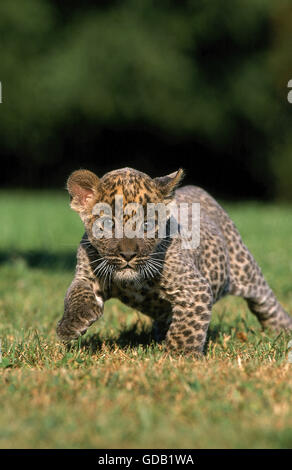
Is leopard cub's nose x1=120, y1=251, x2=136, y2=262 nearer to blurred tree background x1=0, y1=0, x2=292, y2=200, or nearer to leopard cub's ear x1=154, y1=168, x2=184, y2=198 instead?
leopard cub's ear x1=154, y1=168, x2=184, y2=198

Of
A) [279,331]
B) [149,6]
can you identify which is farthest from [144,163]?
[279,331]

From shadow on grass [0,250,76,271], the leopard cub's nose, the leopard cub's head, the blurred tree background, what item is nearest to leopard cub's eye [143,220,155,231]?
the leopard cub's head

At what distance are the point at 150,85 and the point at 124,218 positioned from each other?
998 inches

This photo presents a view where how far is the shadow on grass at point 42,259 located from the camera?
33.1ft

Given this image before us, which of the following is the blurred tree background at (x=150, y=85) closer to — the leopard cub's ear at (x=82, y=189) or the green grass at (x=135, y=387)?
the green grass at (x=135, y=387)

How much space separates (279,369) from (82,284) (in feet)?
4.76

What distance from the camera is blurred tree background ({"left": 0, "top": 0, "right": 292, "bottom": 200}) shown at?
2942 centimetres

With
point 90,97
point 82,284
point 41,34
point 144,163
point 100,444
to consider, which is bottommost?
point 100,444

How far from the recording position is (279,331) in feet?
20.9

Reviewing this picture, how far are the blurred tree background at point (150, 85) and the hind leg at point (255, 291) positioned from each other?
77.4ft

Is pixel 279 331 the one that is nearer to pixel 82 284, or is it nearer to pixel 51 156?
pixel 82 284

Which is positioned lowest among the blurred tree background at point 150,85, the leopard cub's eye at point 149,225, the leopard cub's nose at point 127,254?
the leopard cub's nose at point 127,254

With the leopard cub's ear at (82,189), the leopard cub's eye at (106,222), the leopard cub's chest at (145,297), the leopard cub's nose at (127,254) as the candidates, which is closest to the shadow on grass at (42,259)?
the leopard cub's chest at (145,297)

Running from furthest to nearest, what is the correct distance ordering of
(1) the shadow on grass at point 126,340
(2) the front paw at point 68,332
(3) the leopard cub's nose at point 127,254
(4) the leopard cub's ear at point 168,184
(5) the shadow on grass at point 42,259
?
(5) the shadow on grass at point 42,259, (1) the shadow on grass at point 126,340, (4) the leopard cub's ear at point 168,184, (2) the front paw at point 68,332, (3) the leopard cub's nose at point 127,254
